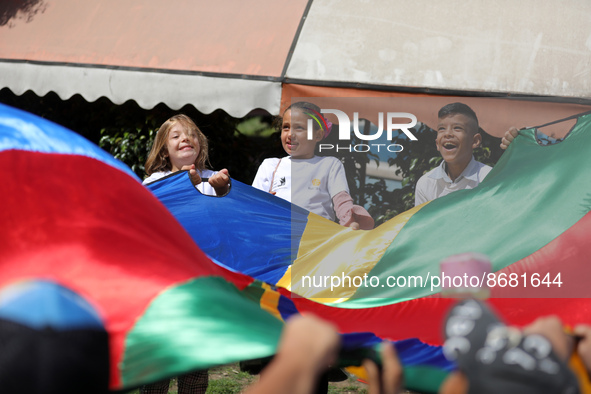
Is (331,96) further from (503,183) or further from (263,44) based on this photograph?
(503,183)

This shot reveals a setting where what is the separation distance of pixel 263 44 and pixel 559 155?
90.6 inches

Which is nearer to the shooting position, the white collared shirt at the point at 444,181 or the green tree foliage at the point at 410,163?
the white collared shirt at the point at 444,181

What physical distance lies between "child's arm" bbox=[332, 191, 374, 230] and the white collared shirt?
0.29m

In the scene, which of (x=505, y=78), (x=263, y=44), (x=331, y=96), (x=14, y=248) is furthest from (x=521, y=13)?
(x=14, y=248)

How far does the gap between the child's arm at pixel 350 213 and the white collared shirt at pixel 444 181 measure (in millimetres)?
291

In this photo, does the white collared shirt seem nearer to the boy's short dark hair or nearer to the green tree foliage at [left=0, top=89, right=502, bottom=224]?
the boy's short dark hair

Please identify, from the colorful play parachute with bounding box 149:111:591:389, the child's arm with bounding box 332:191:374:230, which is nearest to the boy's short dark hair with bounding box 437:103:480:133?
the colorful play parachute with bounding box 149:111:591:389

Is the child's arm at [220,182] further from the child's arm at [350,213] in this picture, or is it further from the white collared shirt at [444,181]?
the white collared shirt at [444,181]

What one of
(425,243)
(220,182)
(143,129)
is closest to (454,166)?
(425,243)

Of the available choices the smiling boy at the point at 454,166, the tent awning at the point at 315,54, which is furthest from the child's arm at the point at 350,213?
the tent awning at the point at 315,54

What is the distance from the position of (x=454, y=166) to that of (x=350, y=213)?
2.03 feet

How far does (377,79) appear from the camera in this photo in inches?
176

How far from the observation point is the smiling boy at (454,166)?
11.5 ft

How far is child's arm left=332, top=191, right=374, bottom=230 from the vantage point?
367cm
